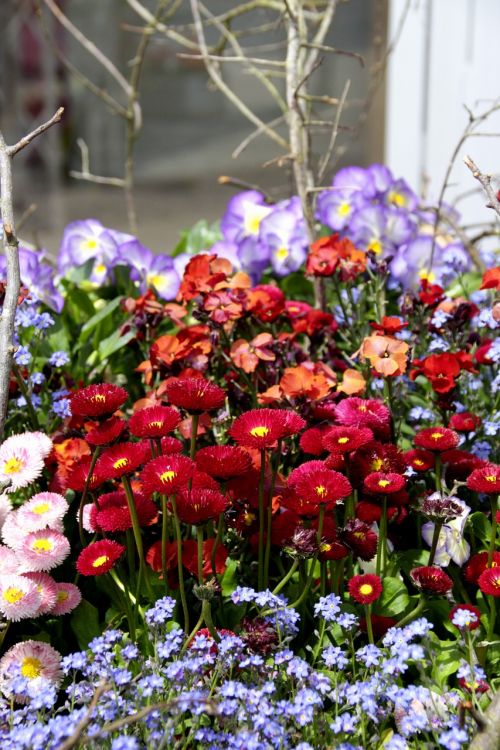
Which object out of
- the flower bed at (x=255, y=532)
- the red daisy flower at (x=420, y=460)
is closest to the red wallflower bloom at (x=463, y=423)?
the flower bed at (x=255, y=532)

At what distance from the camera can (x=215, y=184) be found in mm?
8742

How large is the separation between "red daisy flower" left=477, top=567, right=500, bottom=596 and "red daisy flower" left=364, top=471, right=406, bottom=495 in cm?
17

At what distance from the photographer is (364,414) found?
5.16 ft

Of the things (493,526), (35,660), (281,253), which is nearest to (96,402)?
(35,660)

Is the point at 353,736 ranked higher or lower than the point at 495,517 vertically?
lower

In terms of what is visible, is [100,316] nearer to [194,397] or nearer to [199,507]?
[194,397]

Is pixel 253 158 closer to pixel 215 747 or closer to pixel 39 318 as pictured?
pixel 39 318

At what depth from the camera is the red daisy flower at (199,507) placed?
52.9 inches

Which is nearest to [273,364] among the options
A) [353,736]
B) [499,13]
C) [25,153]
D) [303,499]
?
[303,499]

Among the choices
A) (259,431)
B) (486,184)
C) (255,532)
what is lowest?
(255,532)

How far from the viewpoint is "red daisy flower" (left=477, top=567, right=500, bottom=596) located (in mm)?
1399

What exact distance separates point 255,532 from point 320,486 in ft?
0.76

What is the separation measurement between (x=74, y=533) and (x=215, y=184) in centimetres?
730

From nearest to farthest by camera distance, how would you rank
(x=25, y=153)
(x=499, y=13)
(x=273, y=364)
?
(x=273, y=364) < (x=499, y=13) < (x=25, y=153)
